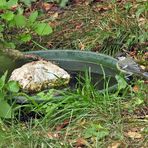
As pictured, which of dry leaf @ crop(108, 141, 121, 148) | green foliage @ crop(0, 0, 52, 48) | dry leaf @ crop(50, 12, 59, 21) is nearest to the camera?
dry leaf @ crop(108, 141, 121, 148)

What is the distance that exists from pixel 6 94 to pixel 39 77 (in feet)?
1.19

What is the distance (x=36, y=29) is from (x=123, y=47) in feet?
2.52

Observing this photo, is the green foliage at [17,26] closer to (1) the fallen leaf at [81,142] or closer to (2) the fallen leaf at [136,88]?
(2) the fallen leaf at [136,88]

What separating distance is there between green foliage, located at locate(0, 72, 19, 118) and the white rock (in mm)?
266

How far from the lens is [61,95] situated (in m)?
4.34

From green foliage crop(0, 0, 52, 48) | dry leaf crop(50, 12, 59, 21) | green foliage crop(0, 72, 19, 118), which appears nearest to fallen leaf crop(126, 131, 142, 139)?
green foliage crop(0, 72, 19, 118)

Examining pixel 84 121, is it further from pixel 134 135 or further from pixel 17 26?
pixel 17 26

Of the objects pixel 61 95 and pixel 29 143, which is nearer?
pixel 29 143

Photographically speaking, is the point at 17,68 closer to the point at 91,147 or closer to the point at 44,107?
the point at 44,107

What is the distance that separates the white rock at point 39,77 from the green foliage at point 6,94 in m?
0.27

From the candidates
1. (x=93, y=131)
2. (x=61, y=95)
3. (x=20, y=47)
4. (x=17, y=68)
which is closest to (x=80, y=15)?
(x=20, y=47)

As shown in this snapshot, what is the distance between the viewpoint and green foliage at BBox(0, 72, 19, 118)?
162 inches

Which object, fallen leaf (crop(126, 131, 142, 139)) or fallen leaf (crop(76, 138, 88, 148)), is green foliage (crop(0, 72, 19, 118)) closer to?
fallen leaf (crop(76, 138, 88, 148))

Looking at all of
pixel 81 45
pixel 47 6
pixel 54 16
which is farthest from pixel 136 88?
pixel 47 6
